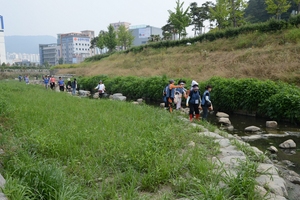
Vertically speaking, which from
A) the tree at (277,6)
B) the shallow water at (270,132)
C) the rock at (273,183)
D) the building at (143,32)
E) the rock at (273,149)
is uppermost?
the building at (143,32)

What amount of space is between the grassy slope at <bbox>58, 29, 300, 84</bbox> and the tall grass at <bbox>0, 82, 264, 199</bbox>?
36.7 feet

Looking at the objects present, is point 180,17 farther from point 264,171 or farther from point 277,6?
point 264,171

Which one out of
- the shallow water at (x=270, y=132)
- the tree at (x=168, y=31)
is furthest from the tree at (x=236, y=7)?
the shallow water at (x=270, y=132)

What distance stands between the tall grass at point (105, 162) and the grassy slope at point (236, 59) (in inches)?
440

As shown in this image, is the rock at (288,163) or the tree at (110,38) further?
the tree at (110,38)

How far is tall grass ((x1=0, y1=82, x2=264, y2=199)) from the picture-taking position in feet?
10.8

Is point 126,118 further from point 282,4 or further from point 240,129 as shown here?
point 282,4

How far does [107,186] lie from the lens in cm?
356

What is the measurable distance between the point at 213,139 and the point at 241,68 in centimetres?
1335

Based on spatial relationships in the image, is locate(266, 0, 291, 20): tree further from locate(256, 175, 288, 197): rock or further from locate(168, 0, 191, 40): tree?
locate(256, 175, 288, 197): rock

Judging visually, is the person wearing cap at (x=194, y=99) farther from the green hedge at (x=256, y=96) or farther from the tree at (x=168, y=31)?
the tree at (x=168, y=31)

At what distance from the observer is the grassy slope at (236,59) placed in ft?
52.6

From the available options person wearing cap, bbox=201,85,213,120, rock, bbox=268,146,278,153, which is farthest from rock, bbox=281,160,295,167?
person wearing cap, bbox=201,85,213,120

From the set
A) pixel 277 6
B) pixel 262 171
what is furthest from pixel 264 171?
→ pixel 277 6
